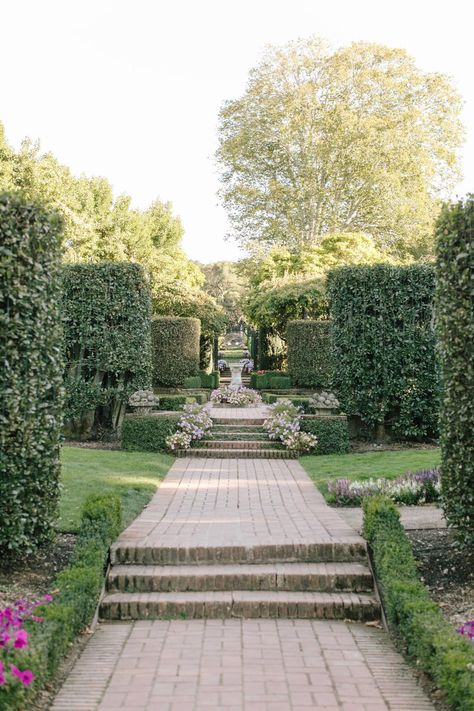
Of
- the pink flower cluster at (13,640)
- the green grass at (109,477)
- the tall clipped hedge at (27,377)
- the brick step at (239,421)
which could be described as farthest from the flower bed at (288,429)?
the pink flower cluster at (13,640)

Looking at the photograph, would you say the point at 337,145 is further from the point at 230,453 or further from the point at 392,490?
the point at 392,490

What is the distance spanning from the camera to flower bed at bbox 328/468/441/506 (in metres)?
9.70

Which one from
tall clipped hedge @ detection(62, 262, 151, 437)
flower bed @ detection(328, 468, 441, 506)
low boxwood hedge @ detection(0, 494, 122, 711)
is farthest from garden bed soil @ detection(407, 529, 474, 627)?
tall clipped hedge @ detection(62, 262, 151, 437)

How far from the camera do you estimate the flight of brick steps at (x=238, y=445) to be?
14.6m

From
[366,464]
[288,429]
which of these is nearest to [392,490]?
[366,464]

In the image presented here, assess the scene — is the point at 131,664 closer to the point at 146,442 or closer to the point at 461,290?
the point at 461,290

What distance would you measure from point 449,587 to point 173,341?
1888 centimetres

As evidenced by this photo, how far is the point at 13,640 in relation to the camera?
14.1ft

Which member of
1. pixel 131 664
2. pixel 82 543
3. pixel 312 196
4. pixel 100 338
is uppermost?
pixel 312 196

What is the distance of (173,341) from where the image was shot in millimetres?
24656

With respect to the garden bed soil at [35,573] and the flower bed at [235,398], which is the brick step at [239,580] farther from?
the flower bed at [235,398]

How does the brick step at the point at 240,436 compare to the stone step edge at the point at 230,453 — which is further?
the brick step at the point at 240,436

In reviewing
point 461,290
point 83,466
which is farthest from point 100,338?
point 461,290

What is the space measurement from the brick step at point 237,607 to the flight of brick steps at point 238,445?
8.24m
